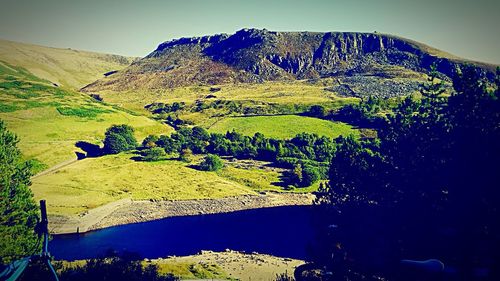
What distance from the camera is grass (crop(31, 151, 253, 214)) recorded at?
3912 inches

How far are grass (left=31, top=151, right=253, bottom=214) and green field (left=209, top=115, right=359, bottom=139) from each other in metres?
44.4

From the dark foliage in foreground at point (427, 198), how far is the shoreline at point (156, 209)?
5775cm

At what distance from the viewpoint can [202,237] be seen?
282ft

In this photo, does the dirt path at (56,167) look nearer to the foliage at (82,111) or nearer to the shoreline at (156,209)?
the shoreline at (156,209)

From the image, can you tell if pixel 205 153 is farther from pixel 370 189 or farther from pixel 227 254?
pixel 370 189

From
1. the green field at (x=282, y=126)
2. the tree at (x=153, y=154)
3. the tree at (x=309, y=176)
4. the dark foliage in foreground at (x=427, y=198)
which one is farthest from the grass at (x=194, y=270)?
the green field at (x=282, y=126)

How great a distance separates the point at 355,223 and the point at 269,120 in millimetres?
132447

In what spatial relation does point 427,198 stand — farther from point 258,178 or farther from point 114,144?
point 114,144

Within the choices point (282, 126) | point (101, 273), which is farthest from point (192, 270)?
point (282, 126)

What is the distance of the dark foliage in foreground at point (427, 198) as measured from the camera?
107 feet

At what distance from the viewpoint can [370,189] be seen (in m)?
45.6

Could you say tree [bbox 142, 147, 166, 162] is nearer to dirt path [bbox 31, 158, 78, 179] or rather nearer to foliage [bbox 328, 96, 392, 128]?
dirt path [bbox 31, 158, 78, 179]

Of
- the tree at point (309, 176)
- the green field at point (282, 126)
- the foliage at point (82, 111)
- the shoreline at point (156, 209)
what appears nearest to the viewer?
the shoreline at point (156, 209)

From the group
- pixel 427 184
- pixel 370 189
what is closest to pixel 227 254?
pixel 370 189
